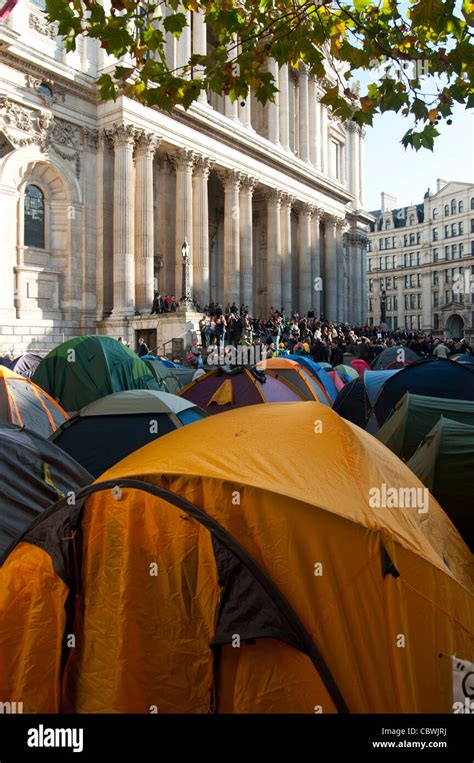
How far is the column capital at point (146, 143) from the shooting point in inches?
1167

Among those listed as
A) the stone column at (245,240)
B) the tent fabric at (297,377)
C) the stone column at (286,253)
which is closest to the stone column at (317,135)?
the stone column at (286,253)

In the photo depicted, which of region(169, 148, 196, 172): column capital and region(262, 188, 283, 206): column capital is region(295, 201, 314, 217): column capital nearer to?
region(262, 188, 283, 206): column capital

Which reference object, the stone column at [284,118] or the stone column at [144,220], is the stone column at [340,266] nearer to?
the stone column at [284,118]

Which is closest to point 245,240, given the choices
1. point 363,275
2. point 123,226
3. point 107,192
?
point 123,226

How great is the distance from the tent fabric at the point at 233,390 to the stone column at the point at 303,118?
35547mm

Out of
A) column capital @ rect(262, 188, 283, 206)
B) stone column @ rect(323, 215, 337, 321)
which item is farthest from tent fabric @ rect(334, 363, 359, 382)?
stone column @ rect(323, 215, 337, 321)

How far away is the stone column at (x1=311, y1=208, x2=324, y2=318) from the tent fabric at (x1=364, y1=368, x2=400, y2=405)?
31.3 metres

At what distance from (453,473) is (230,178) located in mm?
32630

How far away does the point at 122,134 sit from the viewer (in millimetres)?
28828

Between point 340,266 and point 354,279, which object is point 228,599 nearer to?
point 340,266

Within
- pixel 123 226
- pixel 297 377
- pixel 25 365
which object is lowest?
pixel 297 377

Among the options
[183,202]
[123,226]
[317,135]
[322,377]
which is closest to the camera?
[322,377]

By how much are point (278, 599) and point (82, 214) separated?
2814 cm
